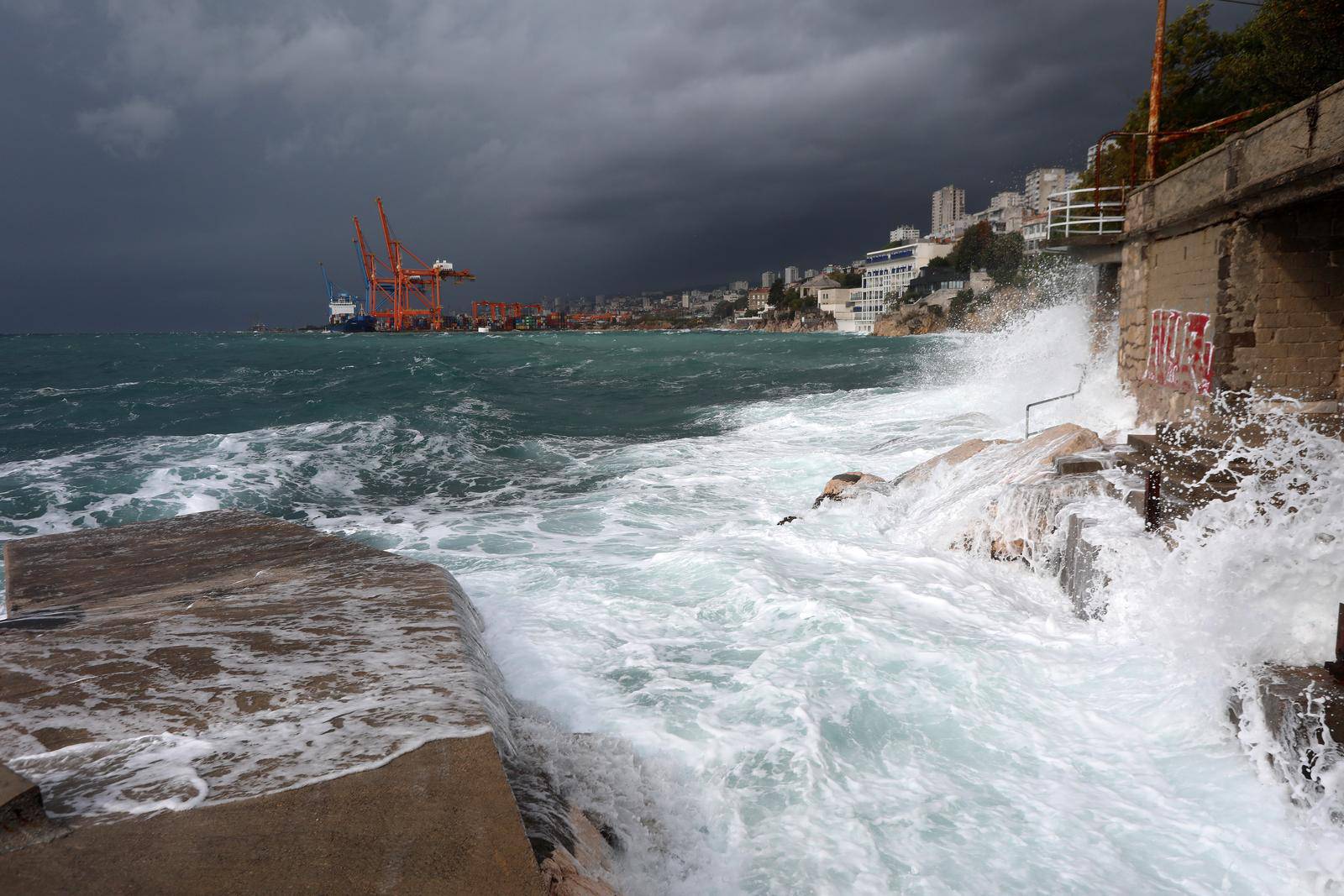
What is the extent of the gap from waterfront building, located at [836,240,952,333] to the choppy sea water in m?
94.1

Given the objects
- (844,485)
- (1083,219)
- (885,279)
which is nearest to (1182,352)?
(844,485)

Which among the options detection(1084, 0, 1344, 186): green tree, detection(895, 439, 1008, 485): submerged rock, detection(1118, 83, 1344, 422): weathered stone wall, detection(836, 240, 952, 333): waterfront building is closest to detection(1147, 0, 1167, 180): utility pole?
detection(1084, 0, 1344, 186): green tree

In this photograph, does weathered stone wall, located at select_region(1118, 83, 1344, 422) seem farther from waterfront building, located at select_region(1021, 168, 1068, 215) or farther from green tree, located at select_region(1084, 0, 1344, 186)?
→ waterfront building, located at select_region(1021, 168, 1068, 215)

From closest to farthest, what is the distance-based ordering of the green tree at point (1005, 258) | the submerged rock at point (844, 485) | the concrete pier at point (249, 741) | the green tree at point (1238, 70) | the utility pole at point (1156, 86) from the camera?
the concrete pier at point (249, 741) → the submerged rock at point (844, 485) → the utility pole at point (1156, 86) → the green tree at point (1238, 70) → the green tree at point (1005, 258)

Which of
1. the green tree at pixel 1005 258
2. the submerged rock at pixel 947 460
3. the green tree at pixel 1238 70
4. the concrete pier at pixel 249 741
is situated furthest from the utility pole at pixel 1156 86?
the green tree at pixel 1005 258

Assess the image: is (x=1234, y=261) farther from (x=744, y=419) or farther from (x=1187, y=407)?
(x=744, y=419)

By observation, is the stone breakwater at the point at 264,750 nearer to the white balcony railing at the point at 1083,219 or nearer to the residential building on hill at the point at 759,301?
the white balcony railing at the point at 1083,219

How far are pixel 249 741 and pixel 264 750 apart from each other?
4.1 inches

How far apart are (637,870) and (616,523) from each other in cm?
634

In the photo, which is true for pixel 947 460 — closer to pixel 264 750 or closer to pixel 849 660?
pixel 849 660

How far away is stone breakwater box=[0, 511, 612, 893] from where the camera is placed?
6.50 feet

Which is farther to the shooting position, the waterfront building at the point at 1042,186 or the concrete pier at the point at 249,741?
the waterfront building at the point at 1042,186

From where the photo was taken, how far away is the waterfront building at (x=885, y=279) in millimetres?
103000

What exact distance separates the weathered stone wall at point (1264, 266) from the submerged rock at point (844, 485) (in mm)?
3599
